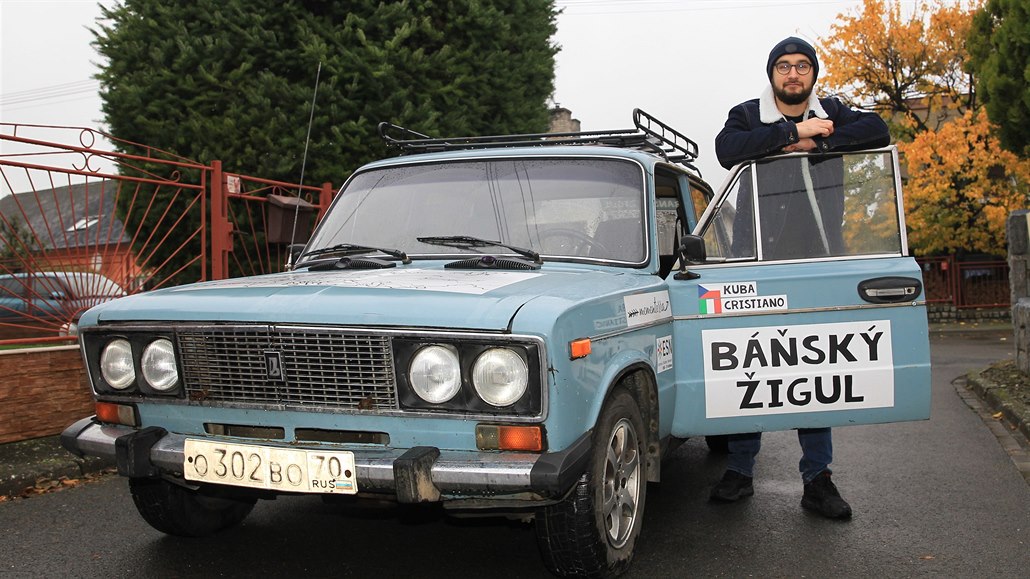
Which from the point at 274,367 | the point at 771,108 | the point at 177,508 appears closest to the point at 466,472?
the point at 274,367

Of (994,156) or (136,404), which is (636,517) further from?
(994,156)

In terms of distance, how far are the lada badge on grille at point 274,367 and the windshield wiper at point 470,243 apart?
1.22 m

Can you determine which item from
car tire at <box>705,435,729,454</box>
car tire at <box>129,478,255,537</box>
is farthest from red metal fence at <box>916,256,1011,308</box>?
car tire at <box>129,478,255,537</box>

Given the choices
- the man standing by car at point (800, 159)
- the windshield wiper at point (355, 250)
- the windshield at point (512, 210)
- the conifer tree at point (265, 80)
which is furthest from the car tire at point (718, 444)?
the conifer tree at point (265, 80)

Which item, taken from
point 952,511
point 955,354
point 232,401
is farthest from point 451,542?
point 955,354

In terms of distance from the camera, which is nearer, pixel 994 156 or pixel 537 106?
pixel 537 106

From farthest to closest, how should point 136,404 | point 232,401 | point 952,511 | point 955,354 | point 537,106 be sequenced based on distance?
point 955,354
point 537,106
point 952,511
point 136,404
point 232,401

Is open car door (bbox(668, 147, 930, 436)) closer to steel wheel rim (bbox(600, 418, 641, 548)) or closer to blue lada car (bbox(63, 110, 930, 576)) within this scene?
blue lada car (bbox(63, 110, 930, 576))

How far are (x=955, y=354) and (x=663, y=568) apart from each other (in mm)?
13564

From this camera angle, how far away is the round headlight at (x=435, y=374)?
131 inches

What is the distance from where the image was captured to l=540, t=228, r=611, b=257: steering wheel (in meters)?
4.46

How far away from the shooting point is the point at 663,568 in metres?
4.09

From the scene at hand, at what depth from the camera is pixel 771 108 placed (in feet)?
17.0

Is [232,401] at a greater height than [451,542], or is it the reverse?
[232,401]
